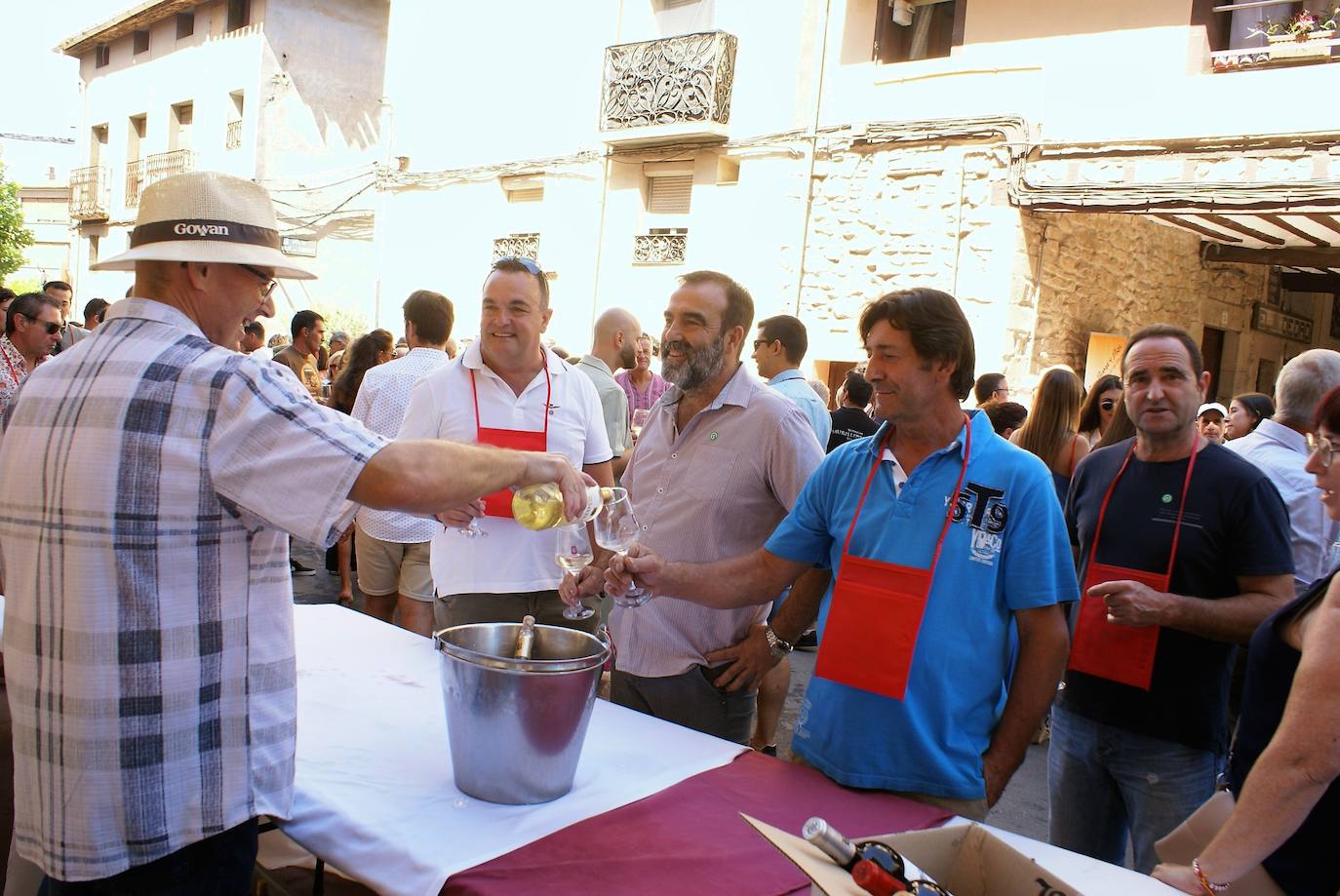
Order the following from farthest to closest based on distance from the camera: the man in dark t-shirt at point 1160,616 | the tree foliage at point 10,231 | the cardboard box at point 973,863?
the tree foliage at point 10,231
the man in dark t-shirt at point 1160,616
the cardboard box at point 973,863

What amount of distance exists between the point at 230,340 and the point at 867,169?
9575 millimetres

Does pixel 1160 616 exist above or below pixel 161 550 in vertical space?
below

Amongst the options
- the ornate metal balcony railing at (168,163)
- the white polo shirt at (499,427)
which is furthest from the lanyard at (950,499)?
the ornate metal balcony railing at (168,163)

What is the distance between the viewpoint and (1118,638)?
104 inches

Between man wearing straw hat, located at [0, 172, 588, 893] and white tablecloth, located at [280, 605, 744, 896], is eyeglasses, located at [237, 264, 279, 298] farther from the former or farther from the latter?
white tablecloth, located at [280, 605, 744, 896]

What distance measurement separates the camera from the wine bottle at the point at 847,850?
128 cm

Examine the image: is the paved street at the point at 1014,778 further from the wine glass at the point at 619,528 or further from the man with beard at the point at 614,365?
the man with beard at the point at 614,365

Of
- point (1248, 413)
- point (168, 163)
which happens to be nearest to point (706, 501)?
point (1248, 413)

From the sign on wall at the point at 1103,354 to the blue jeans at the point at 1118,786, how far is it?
7.23 metres

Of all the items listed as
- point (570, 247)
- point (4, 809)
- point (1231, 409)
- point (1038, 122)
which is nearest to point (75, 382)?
point (4, 809)

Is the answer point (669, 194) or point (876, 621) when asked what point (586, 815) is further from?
point (669, 194)

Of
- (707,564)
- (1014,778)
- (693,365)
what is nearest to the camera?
(707,564)

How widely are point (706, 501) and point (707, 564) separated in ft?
0.88

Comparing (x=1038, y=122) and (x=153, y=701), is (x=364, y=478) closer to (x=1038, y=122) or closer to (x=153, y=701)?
(x=153, y=701)
